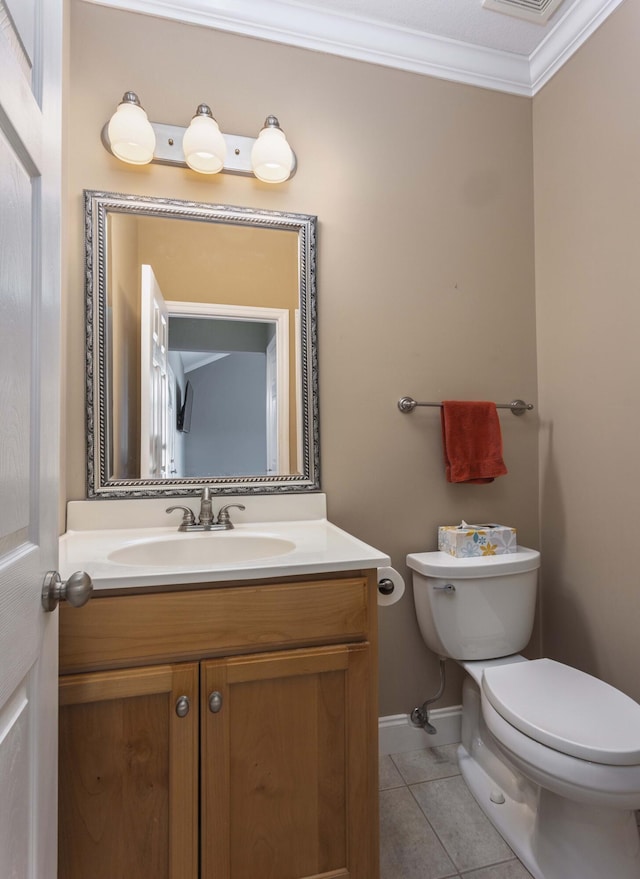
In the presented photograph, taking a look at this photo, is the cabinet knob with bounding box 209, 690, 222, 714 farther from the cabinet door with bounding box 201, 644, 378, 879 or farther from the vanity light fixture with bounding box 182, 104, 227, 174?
the vanity light fixture with bounding box 182, 104, 227, 174

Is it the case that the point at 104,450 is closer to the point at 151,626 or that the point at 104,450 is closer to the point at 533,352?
the point at 151,626

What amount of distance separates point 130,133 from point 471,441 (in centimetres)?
144

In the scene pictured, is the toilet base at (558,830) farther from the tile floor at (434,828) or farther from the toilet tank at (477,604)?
the toilet tank at (477,604)

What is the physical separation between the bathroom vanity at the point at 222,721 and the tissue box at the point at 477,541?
23.8 inches

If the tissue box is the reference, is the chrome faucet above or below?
above

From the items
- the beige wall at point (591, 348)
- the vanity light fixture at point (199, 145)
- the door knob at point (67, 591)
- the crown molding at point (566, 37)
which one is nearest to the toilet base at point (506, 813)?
the beige wall at point (591, 348)

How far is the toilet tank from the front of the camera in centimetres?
150

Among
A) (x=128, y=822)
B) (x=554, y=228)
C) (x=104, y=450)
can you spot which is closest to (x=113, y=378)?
(x=104, y=450)

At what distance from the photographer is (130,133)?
1.38 m

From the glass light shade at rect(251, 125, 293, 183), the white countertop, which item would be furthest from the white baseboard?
A: the glass light shade at rect(251, 125, 293, 183)

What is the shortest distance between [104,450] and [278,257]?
831 millimetres

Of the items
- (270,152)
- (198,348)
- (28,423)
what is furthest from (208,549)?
(270,152)

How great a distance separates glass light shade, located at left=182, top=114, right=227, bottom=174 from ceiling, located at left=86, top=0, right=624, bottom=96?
1.28 feet

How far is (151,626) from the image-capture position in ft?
3.12
